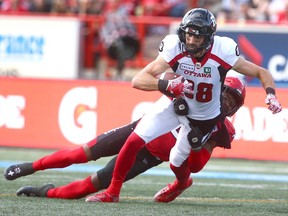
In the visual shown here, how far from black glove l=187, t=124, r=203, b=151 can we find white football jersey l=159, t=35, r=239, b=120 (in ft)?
0.78

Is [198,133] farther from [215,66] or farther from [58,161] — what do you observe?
[58,161]

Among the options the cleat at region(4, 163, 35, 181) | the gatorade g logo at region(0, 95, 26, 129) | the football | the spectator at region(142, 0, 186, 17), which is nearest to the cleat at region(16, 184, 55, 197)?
the cleat at region(4, 163, 35, 181)

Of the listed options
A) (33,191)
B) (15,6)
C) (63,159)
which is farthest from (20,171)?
(15,6)

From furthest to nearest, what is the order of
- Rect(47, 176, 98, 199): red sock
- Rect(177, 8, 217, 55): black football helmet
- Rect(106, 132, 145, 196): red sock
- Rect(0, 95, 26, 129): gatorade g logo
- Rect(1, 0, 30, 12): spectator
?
Rect(1, 0, 30, 12): spectator
Rect(0, 95, 26, 129): gatorade g logo
Rect(47, 176, 98, 199): red sock
Rect(106, 132, 145, 196): red sock
Rect(177, 8, 217, 55): black football helmet

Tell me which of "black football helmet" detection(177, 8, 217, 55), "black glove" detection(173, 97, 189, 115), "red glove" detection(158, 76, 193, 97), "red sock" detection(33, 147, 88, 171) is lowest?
"red sock" detection(33, 147, 88, 171)

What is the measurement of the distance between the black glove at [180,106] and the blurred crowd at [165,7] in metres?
9.69

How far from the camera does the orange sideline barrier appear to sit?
12508 mm

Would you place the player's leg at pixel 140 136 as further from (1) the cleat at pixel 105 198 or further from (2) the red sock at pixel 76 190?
(2) the red sock at pixel 76 190

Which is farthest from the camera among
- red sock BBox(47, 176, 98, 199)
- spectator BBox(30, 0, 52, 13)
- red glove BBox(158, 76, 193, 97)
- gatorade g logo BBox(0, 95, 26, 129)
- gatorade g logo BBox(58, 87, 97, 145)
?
spectator BBox(30, 0, 52, 13)

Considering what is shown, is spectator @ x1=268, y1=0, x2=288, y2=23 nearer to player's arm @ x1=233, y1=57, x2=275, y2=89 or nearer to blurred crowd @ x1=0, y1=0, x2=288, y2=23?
blurred crowd @ x1=0, y1=0, x2=288, y2=23

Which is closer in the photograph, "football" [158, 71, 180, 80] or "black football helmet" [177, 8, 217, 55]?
"black football helmet" [177, 8, 217, 55]

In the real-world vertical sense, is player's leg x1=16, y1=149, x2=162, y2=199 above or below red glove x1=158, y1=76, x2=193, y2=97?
below

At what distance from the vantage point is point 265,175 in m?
11.0

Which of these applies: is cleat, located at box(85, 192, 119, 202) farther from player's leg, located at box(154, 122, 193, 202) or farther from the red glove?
the red glove
